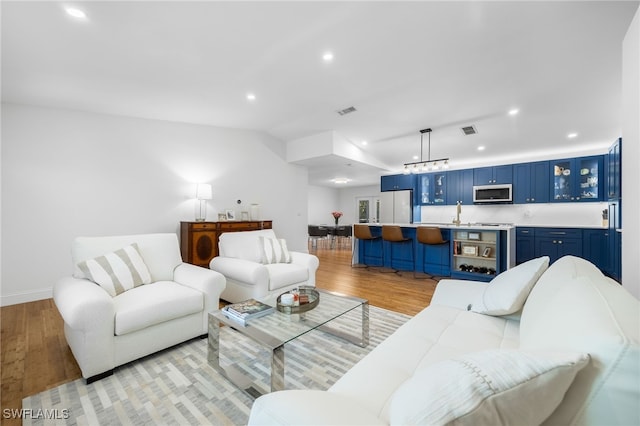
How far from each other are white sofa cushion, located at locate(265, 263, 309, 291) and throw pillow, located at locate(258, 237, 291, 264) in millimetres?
82

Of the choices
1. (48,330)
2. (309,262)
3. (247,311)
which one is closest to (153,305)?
(247,311)

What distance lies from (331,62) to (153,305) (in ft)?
9.07

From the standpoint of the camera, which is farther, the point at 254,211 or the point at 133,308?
the point at 254,211

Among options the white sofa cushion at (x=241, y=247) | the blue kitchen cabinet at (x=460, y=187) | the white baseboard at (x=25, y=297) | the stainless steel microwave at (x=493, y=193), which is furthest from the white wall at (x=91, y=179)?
the stainless steel microwave at (x=493, y=193)

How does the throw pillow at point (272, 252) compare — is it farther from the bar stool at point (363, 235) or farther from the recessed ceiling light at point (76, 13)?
the recessed ceiling light at point (76, 13)

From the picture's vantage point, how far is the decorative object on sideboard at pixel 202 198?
434 cm

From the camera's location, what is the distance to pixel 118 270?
7.03 feet

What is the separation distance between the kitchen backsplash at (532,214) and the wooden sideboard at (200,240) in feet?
17.6

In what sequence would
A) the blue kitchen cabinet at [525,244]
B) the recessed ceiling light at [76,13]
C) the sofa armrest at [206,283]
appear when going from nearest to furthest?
the recessed ceiling light at [76,13] < the sofa armrest at [206,283] < the blue kitchen cabinet at [525,244]

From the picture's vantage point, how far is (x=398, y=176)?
7410 mm

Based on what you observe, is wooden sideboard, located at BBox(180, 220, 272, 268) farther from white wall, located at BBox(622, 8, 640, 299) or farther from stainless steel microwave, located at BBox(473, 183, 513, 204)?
stainless steel microwave, located at BBox(473, 183, 513, 204)

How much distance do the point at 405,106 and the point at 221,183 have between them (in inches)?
132

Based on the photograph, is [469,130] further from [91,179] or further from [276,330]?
[91,179]

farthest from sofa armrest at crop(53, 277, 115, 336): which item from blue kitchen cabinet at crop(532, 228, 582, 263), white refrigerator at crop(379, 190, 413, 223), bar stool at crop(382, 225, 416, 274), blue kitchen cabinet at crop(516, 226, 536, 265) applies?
blue kitchen cabinet at crop(516, 226, 536, 265)
